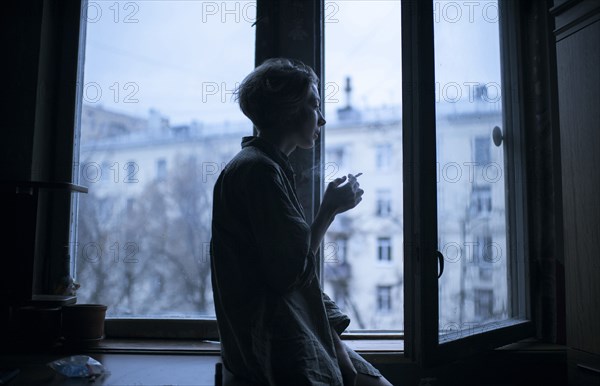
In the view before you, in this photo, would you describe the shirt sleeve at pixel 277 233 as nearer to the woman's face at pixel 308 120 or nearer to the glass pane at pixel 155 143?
the woman's face at pixel 308 120

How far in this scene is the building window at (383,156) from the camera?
6.76 ft

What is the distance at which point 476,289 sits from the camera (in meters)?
1.67

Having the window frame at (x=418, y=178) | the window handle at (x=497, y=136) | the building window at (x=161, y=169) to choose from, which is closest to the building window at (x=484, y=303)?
the window frame at (x=418, y=178)

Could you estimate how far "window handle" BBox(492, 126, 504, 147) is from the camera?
1832 mm

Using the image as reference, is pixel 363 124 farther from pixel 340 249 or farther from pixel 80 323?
pixel 80 323

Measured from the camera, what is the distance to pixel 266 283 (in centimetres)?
107

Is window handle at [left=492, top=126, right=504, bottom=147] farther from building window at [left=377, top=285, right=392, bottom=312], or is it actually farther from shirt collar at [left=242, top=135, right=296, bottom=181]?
shirt collar at [left=242, top=135, right=296, bottom=181]

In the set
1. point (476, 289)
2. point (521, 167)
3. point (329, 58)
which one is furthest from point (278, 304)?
point (521, 167)

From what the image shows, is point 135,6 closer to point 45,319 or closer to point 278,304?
point 45,319

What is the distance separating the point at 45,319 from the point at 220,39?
44.4 inches

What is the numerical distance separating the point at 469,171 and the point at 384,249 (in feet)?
2.68

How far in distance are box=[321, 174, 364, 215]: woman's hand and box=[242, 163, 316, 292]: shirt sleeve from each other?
0.19 metres

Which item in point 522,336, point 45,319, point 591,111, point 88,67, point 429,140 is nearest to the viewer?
point 591,111

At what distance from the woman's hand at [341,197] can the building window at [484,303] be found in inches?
26.8
